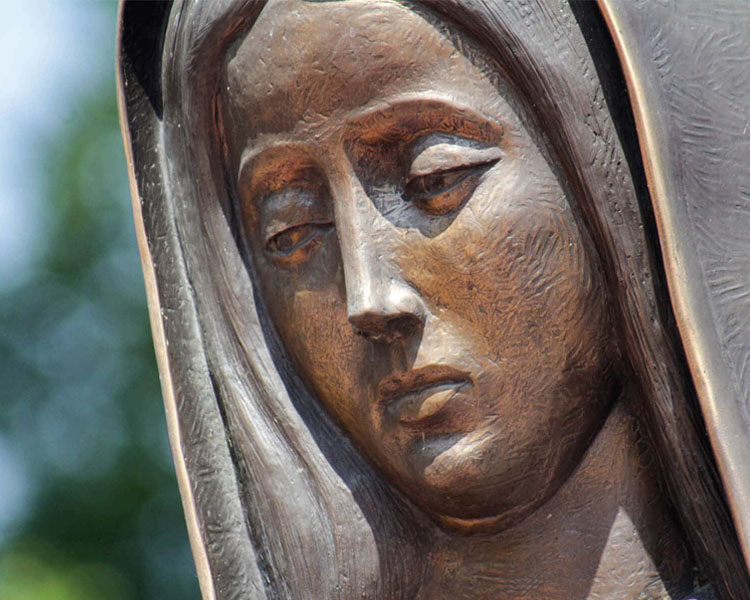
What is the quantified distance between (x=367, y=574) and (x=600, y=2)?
28.8 inches

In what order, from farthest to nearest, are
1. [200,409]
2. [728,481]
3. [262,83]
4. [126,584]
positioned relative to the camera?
[126,584], [200,409], [262,83], [728,481]

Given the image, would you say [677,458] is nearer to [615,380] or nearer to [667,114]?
[615,380]

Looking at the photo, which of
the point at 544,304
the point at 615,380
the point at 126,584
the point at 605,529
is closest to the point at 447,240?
the point at 544,304

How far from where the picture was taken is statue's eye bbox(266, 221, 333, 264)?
176 cm

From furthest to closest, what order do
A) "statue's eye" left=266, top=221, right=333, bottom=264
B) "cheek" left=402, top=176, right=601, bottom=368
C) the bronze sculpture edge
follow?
"statue's eye" left=266, top=221, right=333, bottom=264 → "cheek" left=402, top=176, right=601, bottom=368 → the bronze sculpture edge

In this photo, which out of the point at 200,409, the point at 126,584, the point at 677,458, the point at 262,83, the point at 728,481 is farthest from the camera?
the point at 126,584

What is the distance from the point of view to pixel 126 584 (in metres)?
4.01

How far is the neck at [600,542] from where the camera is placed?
5.39ft

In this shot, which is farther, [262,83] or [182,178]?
[182,178]

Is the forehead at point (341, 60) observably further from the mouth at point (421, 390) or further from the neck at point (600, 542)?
the neck at point (600, 542)

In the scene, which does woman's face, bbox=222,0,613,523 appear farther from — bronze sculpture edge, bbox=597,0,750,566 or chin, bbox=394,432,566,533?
bronze sculpture edge, bbox=597,0,750,566

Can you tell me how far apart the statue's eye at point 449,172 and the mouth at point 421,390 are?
0.19 m

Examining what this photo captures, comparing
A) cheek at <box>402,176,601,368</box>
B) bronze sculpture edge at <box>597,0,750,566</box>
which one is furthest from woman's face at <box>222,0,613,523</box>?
bronze sculpture edge at <box>597,0,750,566</box>

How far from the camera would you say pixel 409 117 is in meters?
1.66
